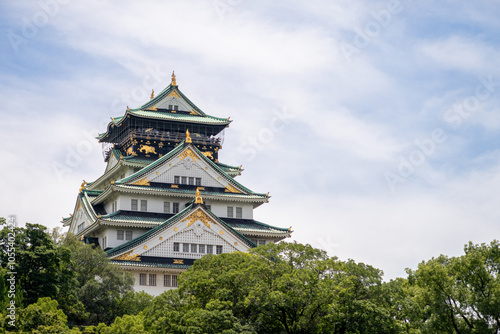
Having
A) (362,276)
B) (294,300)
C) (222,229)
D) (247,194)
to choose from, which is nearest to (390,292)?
(362,276)

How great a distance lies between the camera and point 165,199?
2805 inches

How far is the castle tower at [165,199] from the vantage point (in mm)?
64688

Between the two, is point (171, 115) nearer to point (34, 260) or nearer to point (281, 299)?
point (34, 260)

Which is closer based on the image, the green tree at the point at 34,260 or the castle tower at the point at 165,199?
the green tree at the point at 34,260

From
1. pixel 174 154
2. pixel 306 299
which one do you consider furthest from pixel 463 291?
pixel 174 154

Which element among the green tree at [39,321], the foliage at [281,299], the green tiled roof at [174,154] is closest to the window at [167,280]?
the green tiled roof at [174,154]

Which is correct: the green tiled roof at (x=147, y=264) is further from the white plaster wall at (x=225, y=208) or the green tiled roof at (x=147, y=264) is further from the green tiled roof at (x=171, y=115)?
the green tiled roof at (x=171, y=115)

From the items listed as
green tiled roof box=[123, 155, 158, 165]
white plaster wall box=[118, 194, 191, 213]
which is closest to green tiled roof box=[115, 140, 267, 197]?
white plaster wall box=[118, 194, 191, 213]

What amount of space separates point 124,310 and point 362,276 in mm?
18586

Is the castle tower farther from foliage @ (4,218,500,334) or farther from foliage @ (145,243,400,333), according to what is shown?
foliage @ (145,243,400,333)

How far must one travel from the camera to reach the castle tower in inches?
2547

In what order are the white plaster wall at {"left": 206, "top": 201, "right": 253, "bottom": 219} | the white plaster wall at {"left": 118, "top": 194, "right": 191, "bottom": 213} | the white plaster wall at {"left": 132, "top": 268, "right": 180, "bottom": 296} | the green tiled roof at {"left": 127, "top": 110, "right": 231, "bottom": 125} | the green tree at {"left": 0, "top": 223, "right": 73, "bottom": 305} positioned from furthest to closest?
the green tiled roof at {"left": 127, "top": 110, "right": 231, "bottom": 125} < the white plaster wall at {"left": 206, "top": 201, "right": 253, "bottom": 219} < the white plaster wall at {"left": 118, "top": 194, "right": 191, "bottom": 213} < the white plaster wall at {"left": 132, "top": 268, "right": 180, "bottom": 296} < the green tree at {"left": 0, "top": 223, "right": 73, "bottom": 305}

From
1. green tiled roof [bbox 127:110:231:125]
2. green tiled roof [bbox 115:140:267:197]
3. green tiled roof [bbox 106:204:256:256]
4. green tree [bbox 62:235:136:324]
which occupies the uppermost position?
green tiled roof [bbox 127:110:231:125]

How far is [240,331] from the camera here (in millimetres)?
40062
